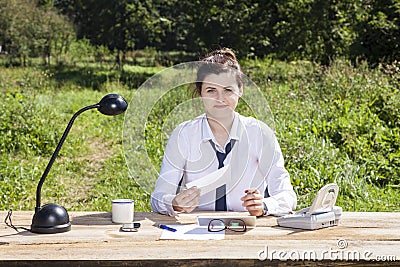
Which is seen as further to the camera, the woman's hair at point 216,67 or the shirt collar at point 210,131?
the shirt collar at point 210,131

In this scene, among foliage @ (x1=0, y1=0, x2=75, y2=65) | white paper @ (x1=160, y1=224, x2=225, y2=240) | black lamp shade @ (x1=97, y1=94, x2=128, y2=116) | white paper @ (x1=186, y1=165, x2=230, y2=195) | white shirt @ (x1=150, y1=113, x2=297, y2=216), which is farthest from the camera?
foliage @ (x1=0, y1=0, x2=75, y2=65)

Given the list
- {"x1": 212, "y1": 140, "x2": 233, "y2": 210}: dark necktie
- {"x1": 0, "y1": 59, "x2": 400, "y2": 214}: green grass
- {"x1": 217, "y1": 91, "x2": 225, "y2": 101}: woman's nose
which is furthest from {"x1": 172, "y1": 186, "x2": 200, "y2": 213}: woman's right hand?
{"x1": 0, "y1": 59, "x2": 400, "y2": 214}: green grass

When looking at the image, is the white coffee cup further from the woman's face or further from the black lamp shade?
the woman's face

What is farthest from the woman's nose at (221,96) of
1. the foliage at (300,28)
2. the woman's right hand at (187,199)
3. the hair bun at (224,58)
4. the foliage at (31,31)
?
the foliage at (31,31)

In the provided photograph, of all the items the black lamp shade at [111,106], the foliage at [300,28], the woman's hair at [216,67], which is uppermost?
the foliage at [300,28]

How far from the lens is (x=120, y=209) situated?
2.36 meters

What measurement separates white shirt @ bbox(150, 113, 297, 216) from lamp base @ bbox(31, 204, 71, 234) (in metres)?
0.49

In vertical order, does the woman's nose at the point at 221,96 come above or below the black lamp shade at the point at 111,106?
above

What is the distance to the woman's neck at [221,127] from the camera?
268 cm

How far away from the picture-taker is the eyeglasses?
2225mm

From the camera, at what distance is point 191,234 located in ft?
7.07

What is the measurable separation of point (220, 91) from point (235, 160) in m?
0.31

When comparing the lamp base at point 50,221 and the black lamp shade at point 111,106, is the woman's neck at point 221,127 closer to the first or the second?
the black lamp shade at point 111,106

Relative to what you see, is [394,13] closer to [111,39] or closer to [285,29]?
[285,29]
